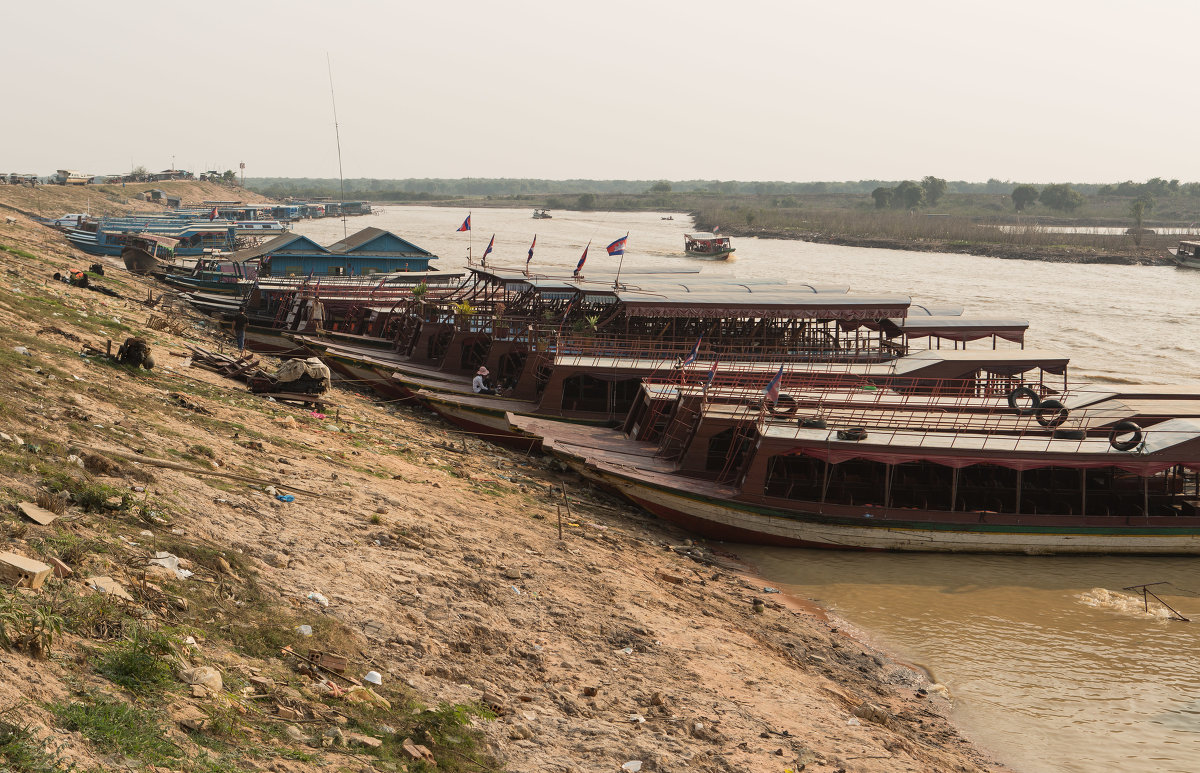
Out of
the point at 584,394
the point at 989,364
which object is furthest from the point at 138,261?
the point at 989,364

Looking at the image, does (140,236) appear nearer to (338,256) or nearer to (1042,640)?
(338,256)

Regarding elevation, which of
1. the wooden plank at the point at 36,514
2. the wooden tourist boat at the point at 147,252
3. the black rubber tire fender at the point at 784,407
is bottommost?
the wooden plank at the point at 36,514

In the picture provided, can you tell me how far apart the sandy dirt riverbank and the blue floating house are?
25852 mm

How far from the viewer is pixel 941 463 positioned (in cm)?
1778

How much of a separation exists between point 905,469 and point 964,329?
31.4 feet

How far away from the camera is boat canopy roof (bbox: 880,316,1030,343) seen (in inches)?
1080

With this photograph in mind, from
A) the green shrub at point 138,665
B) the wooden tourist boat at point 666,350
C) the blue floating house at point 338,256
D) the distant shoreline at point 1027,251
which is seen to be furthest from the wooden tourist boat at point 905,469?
the distant shoreline at point 1027,251

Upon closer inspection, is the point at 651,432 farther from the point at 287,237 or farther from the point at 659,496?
the point at 287,237

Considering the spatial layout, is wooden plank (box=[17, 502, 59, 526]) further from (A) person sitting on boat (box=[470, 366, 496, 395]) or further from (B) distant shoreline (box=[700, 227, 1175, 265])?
(B) distant shoreline (box=[700, 227, 1175, 265])

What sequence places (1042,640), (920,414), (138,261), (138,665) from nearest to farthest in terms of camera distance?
(138,665)
(1042,640)
(920,414)
(138,261)

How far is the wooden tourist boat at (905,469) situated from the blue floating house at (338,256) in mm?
25744

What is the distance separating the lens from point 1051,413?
2048 centimetres

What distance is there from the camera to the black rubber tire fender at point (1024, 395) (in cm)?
2042

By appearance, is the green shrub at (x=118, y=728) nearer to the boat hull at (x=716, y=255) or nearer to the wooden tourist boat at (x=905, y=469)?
the wooden tourist boat at (x=905, y=469)
